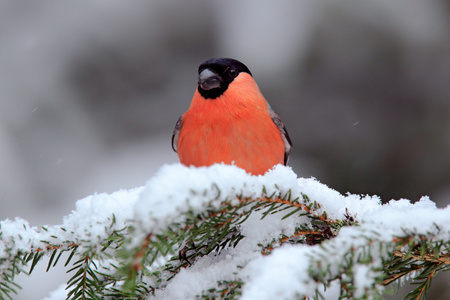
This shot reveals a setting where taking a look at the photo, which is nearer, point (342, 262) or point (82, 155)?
point (342, 262)

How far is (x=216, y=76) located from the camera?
2328 mm

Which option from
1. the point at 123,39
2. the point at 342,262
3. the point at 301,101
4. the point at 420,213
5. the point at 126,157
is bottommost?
the point at 342,262

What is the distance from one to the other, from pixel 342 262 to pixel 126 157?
3379 millimetres

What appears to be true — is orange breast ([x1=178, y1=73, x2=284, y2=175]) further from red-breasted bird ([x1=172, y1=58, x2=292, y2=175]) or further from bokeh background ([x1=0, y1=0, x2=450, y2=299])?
bokeh background ([x1=0, y1=0, x2=450, y2=299])

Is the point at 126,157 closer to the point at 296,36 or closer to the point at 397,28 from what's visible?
the point at 296,36

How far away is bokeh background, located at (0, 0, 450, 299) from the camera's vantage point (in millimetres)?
3822

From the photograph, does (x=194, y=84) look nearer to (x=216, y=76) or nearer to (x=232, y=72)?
(x=232, y=72)

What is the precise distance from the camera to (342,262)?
916 millimetres

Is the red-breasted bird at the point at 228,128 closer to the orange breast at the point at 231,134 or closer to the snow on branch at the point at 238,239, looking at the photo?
the orange breast at the point at 231,134

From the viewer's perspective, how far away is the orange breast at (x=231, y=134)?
6.68 ft

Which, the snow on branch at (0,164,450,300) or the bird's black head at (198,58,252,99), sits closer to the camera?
the snow on branch at (0,164,450,300)

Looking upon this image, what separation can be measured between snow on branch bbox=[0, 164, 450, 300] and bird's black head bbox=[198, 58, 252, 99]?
1.01m

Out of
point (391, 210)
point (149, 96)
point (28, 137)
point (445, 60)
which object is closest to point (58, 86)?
point (28, 137)

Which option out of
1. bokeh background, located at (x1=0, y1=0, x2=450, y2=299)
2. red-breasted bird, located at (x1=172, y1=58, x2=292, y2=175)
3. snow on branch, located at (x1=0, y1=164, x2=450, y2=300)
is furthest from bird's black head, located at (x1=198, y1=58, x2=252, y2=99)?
bokeh background, located at (x1=0, y1=0, x2=450, y2=299)
